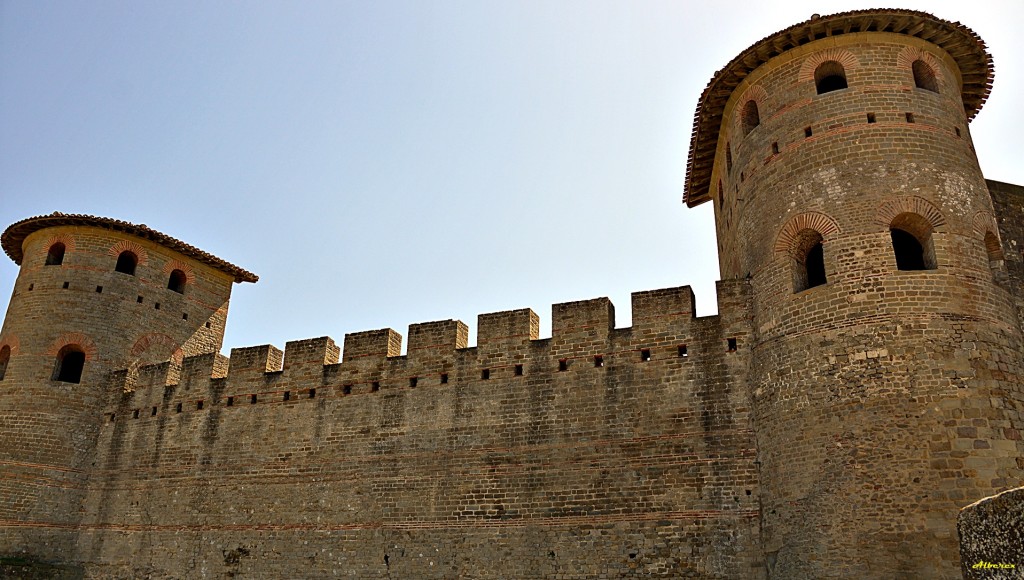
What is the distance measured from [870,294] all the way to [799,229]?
1.43 metres

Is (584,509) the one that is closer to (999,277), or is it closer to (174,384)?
(999,277)

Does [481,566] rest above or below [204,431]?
below

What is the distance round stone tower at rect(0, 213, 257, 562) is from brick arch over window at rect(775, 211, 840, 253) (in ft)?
42.9

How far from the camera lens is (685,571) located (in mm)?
10047

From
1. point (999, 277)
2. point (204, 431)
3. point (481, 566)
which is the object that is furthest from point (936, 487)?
point (204, 431)

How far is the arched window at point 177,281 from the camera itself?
17.6m

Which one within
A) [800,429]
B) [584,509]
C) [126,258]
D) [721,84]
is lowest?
[584,509]

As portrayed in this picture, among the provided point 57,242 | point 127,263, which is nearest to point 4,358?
point 57,242

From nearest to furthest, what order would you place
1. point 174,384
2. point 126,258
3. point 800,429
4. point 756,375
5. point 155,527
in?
point 800,429
point 756,375
point 155,527
point 174,384
point 126,258

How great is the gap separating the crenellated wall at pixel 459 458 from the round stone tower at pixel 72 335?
2.73 feet

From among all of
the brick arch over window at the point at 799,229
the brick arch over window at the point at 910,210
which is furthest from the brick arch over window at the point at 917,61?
the brick arch over window at the point at 799,229

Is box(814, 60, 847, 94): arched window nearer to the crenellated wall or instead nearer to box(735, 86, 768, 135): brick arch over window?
box(735, 86, 768, 135): brick arch over window

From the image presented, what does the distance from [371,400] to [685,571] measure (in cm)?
601

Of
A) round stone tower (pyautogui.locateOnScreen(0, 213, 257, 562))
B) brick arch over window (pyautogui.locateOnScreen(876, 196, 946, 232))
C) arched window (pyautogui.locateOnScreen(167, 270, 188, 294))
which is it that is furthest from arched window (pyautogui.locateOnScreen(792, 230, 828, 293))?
arched window (pyautogui.locateOnScreen(167, 270, 188, 294))
